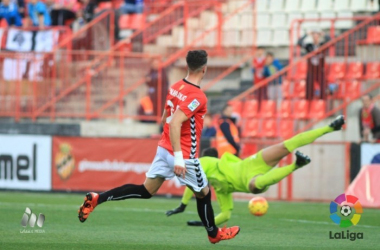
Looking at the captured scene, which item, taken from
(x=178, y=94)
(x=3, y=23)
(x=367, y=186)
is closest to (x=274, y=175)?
(x=178, y=94)

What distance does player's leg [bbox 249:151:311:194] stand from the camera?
35.6ft

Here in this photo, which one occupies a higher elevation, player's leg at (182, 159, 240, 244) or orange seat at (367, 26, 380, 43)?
orange seat at (367, 26, 380, 43)

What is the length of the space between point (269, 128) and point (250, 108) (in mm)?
929

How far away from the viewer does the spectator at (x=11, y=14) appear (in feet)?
89.9

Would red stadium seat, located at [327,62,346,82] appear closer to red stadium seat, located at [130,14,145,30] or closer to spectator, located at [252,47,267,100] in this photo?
spectator, located at [252,47,267,100]

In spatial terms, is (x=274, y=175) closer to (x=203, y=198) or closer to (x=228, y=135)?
(x=203, y=198)

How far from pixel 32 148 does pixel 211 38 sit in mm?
7003

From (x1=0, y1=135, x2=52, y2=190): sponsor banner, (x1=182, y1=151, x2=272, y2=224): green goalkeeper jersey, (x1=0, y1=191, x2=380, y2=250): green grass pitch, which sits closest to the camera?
(x1=0, y1=191, x2=380, y2=250): green grass pitch

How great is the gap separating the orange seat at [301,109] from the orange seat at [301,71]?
811 millimetres

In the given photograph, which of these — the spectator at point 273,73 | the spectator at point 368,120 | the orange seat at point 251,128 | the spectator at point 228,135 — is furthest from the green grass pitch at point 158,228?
the spectator at point 273,73

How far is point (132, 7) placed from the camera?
27.5m

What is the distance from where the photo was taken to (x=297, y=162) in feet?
35.8

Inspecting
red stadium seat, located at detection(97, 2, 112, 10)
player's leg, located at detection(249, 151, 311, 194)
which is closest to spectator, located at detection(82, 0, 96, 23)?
red stadium seat, located at detection(97, 2, 112, 10)

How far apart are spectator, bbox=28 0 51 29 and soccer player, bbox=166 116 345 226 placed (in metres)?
15.2
